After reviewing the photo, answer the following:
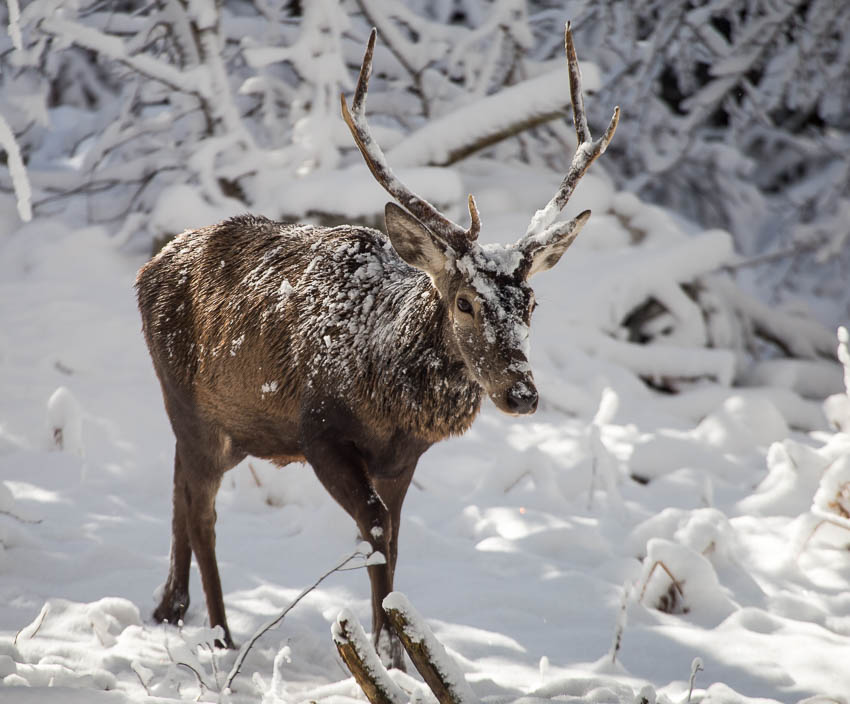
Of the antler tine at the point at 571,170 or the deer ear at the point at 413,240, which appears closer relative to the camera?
the deer ear at the point at 413,240

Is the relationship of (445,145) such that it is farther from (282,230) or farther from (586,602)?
(586,602)

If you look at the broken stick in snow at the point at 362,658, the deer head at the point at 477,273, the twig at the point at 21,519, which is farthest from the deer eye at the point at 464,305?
the twig at the point at 21,519

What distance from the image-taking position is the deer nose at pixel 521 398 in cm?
290

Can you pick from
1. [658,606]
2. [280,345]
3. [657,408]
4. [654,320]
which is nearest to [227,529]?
[280,345]

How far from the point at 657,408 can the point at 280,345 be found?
4.42m

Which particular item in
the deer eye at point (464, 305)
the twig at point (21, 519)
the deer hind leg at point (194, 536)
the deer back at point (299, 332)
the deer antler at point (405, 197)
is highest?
the deer antler at point (405, 197)

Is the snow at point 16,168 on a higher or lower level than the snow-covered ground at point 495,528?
higher

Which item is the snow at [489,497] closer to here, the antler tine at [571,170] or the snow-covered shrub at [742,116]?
the antler tine at [571,170]

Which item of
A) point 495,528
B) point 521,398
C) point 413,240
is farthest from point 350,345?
point 495,528

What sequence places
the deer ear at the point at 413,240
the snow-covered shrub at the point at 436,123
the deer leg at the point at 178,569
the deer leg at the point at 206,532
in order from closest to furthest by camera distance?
1. the deer ear at the point at 413,240
2. the deer leg at the point at 206,532
3. the deer leg at the point at 178,569
4. the snow-covered shrub at the point at 436,123

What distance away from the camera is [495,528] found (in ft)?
16.0

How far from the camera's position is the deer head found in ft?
9.78

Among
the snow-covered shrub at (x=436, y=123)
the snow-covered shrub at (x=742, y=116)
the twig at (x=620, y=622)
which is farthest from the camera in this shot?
the snow-covered shrub at (x=742, y=116)

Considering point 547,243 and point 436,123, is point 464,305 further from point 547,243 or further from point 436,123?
point 436,123
